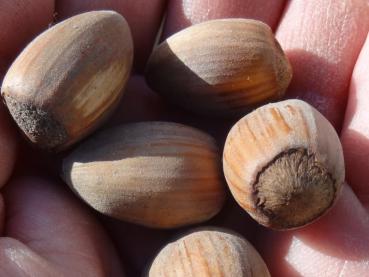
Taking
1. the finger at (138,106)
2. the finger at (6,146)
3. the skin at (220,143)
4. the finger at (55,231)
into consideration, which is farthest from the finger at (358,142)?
the finger at (6,146)

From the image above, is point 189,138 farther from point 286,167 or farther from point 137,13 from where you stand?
point 137,13

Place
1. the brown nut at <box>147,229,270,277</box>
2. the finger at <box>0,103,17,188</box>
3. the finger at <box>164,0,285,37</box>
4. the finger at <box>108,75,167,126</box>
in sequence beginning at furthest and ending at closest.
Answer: the finger at <box>164,0,285,37</box>
the finger at <box>108,75,167,126</box>
the finger at <box>0,103,17,188</box>
the brown nut at <box>147,229,270,277</box>

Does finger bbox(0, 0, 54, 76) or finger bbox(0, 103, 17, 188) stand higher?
finger bbox(0, 0, 54, 76)

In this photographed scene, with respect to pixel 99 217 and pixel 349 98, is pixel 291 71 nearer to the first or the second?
pixel 349 98

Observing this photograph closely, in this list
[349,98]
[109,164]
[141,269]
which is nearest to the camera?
[109,164]

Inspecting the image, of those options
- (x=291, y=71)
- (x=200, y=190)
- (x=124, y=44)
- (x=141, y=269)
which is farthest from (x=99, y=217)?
(x=291, y=71)

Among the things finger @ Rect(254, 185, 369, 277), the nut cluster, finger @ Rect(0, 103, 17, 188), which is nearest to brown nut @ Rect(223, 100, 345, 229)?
the nut cluster

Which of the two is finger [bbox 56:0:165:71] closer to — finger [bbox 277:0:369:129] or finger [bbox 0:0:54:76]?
finger [bbox 0:0:54:76]

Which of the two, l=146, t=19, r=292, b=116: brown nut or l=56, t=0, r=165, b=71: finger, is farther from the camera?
l=56, t=0, r=165, b=71: finger
